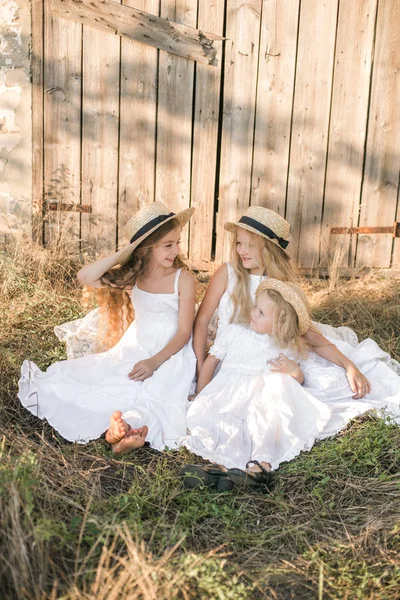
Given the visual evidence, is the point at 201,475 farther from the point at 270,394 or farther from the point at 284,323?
the point at 284,323

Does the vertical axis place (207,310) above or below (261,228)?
below

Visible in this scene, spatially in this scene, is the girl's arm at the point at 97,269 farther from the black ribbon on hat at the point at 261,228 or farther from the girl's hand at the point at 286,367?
the girl's hand at the point at 286,367

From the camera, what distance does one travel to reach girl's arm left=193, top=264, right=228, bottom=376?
3510mm

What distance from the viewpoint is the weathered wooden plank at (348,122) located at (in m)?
4.72

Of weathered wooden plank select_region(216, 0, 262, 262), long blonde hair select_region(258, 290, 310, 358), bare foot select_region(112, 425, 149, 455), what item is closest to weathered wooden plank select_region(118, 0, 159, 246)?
weathered wooden plank select_region(216, 0, 262, 262)

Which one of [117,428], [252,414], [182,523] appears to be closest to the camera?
[182,523]

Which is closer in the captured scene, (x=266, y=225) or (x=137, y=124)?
(x=266, y=225)

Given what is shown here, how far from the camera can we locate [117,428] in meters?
2.91

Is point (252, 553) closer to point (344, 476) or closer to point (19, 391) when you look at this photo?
point (344, 476)

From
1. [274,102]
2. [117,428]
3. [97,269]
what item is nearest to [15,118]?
[274,102]

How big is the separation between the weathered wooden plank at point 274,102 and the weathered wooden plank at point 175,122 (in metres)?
0.49

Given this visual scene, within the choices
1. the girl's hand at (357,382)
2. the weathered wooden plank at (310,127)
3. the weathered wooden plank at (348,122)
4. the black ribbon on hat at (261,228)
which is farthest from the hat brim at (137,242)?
the weathered wooden plank at (348,122)

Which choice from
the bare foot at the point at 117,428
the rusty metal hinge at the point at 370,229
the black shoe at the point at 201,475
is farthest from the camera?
the rusty metal hinge at the point at 370,229

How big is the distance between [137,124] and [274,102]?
983 millimetres
